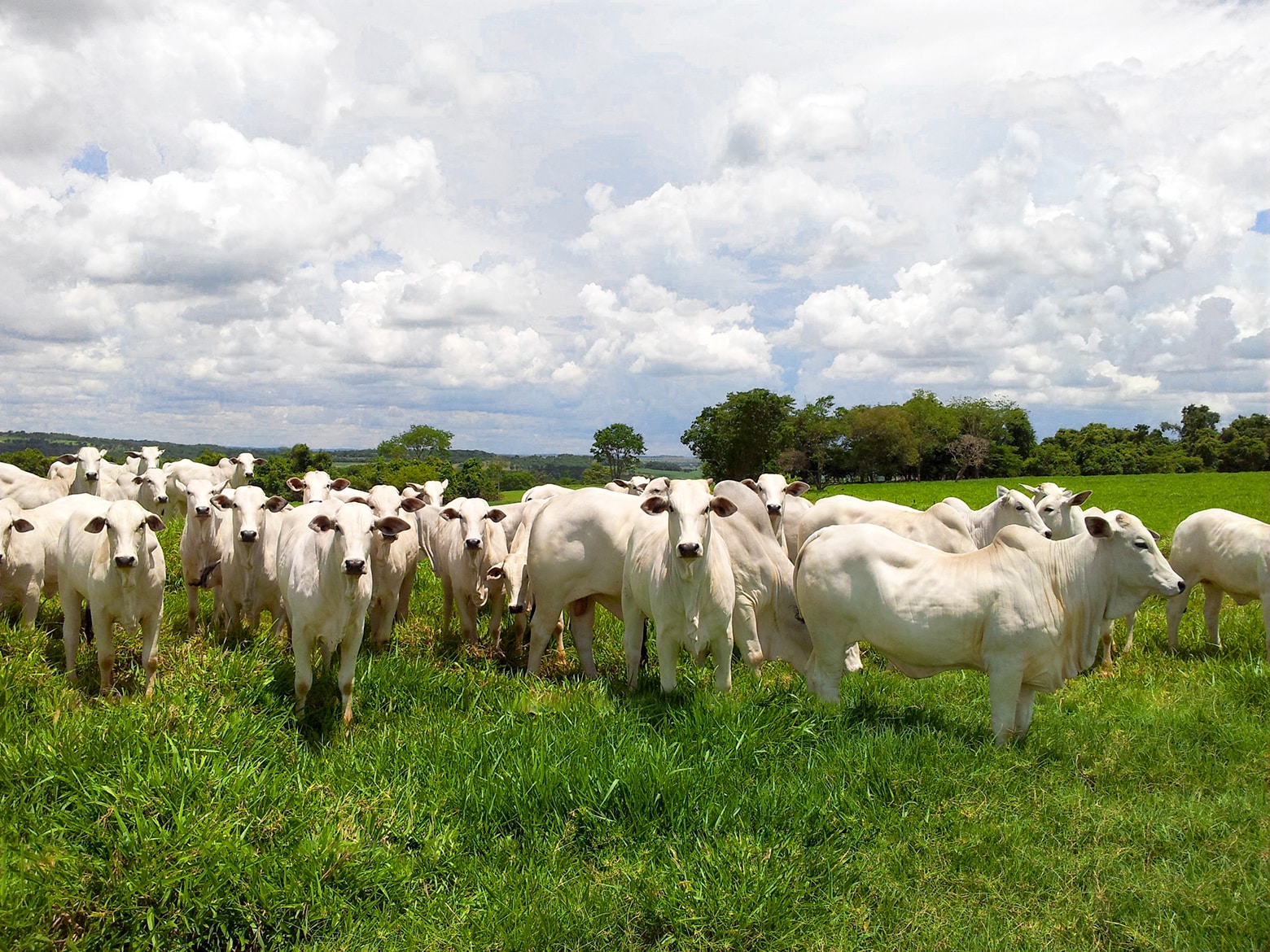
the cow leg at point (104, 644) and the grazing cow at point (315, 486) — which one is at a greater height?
the grazing cow at point (315, 486)

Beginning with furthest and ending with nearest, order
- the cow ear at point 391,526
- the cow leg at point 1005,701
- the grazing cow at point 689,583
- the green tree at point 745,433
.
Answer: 1. the green tree at point 745,433
2. the cow ear at point 391,526
3. the grazing cow at point 689,583
4. the cow leg at point 1005,701

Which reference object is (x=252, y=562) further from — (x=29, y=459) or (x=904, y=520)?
(x=29, y=459)

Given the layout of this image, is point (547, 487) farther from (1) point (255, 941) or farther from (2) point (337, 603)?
(1) point (255, 941)

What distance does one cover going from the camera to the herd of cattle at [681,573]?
6.64 metres

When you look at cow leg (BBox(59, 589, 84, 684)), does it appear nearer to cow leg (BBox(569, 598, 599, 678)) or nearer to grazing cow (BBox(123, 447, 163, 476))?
cow leg (BBox(569, 598, 599, 678))

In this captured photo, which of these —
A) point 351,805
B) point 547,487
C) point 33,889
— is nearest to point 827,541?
point 351,805

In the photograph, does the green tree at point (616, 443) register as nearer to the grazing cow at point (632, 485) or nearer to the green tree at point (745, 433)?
the green tree at point (745, 433)

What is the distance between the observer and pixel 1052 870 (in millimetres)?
4766

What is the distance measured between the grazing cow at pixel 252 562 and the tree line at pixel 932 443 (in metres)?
53.8

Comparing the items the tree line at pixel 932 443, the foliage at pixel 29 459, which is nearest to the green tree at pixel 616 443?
the tree line at pixel 932 443

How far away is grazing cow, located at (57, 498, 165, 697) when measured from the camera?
25.1 ft

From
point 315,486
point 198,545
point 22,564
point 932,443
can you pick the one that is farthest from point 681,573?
point 932,443

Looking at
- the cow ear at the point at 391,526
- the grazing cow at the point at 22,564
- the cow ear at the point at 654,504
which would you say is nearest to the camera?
the cow ear at the point at 654,504

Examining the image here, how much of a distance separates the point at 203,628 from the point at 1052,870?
933cm
